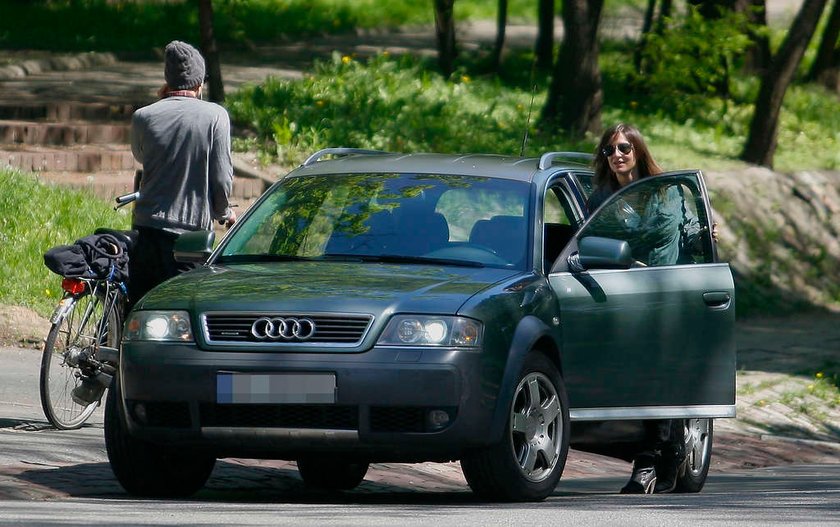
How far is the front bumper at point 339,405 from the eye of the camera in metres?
7.05

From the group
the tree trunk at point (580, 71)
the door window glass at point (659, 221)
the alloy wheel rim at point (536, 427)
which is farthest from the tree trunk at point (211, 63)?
the alloy wheel rim at point (536, 427)

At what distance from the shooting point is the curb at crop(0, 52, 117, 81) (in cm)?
2317

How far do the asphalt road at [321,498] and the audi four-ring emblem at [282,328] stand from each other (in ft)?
2.34

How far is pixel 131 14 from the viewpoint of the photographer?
3048 cm

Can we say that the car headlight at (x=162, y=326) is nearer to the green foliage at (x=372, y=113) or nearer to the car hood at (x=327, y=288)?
the car hood at (x=327, y=288)

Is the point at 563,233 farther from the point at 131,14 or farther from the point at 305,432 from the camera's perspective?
the point at 131,14

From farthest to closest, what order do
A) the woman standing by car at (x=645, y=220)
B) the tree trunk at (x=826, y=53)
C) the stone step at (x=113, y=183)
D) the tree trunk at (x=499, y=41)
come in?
the tree trunk at (x=499, y=41) → the tree trunk at (x=826, y=53) → the stone step at (x=113, y=183) → the woman standing by car at (x=645, y=220)

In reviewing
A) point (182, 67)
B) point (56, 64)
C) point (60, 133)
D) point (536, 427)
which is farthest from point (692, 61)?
point (536, 427)

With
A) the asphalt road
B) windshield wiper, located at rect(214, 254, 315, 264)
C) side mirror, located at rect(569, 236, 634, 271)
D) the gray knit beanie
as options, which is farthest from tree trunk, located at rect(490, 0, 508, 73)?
side mirror, located at rect(569, 236, 634, 271)

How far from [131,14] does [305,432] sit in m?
24.3

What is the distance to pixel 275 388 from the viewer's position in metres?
7.11

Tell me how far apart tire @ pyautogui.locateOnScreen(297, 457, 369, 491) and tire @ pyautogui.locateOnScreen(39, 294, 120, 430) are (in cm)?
144

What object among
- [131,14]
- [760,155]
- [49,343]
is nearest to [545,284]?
[49,343]

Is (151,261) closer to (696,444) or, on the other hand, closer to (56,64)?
(696,444)
